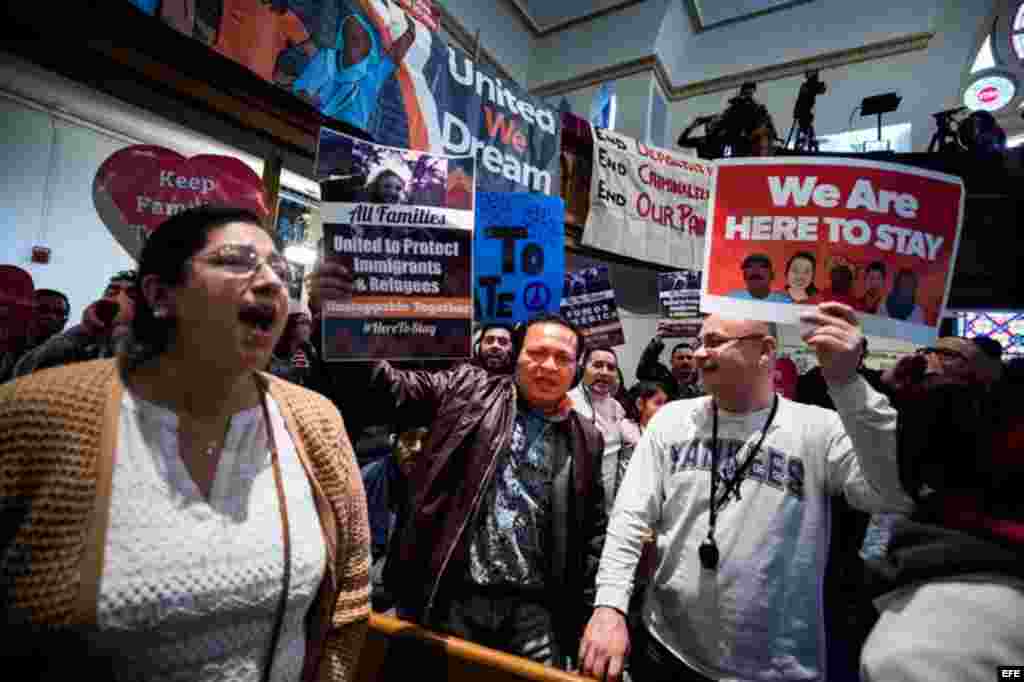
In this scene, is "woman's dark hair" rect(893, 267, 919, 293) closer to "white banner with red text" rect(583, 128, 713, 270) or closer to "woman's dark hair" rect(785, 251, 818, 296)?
"woman's dark hair" rect(785, 251, 818, 296)

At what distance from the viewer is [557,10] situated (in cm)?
830

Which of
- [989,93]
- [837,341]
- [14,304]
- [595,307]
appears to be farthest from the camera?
[989,93]

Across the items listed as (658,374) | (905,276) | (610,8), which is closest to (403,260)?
(905,276)

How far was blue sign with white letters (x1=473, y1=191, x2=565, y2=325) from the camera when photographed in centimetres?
212

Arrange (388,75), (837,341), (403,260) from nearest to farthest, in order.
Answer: (837,341) → (403,260) → (388,75)

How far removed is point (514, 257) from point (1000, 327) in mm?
6187

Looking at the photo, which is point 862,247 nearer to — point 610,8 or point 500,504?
point 500,504

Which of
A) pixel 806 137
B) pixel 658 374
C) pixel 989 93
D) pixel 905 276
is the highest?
pixel 989 93

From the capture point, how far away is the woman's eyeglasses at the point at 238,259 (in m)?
1.01

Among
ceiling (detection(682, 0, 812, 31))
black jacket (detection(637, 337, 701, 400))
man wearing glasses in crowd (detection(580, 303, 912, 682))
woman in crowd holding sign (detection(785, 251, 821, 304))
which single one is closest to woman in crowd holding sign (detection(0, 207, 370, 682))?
man wearing glasses in crowd (detection(580, 303, 912, 682))

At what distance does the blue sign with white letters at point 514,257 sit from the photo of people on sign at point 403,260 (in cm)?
39

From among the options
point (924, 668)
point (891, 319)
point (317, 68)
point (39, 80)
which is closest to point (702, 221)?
point (317, 68)

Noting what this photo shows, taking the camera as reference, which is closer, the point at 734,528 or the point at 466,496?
the point at 734,528

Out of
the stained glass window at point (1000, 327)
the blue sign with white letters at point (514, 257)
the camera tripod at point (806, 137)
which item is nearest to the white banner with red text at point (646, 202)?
the camera tripod at point (806, 137)
